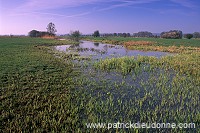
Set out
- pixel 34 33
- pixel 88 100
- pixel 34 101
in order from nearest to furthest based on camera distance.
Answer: pixel 34 101 → pixel 88 100 → pixel 34 33

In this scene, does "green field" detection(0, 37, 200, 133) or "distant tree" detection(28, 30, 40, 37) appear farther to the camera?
"distant tree" detection(28, 30, 40, 37)

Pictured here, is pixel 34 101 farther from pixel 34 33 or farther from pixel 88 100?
pixel 34 33

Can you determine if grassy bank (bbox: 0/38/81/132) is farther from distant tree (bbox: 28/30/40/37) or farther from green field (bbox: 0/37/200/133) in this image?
distant tree (bbox: 28/30/40/37)

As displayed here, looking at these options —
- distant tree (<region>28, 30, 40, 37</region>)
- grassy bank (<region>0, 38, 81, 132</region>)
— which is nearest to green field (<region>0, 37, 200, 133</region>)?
grassy bank (<region>0, 38, 81, 132</region>)

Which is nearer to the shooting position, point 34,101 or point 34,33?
point 34,101

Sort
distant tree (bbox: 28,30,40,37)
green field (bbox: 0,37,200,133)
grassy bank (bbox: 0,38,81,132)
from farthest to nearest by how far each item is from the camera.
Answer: distant tree (bbox: 28,30,40,37) < green field (bbox: 0,37,200,133) < grassy bank (bbox: 0,38,81,132)

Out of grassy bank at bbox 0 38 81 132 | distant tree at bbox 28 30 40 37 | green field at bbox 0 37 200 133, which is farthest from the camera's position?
distant tree at bbox 28 30 40 37

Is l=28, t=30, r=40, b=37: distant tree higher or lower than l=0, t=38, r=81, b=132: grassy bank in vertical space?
higher

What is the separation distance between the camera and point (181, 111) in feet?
27.6

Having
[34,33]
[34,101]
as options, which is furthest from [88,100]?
[34,33]

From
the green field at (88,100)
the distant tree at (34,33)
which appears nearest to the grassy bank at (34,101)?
the green field at (88,100)

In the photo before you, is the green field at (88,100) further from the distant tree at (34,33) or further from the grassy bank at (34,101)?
the distant tree at (34,33)

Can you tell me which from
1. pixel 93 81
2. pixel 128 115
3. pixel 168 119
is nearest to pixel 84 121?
pixel 128 115

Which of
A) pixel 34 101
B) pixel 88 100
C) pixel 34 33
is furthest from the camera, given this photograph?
pixel 34 33
